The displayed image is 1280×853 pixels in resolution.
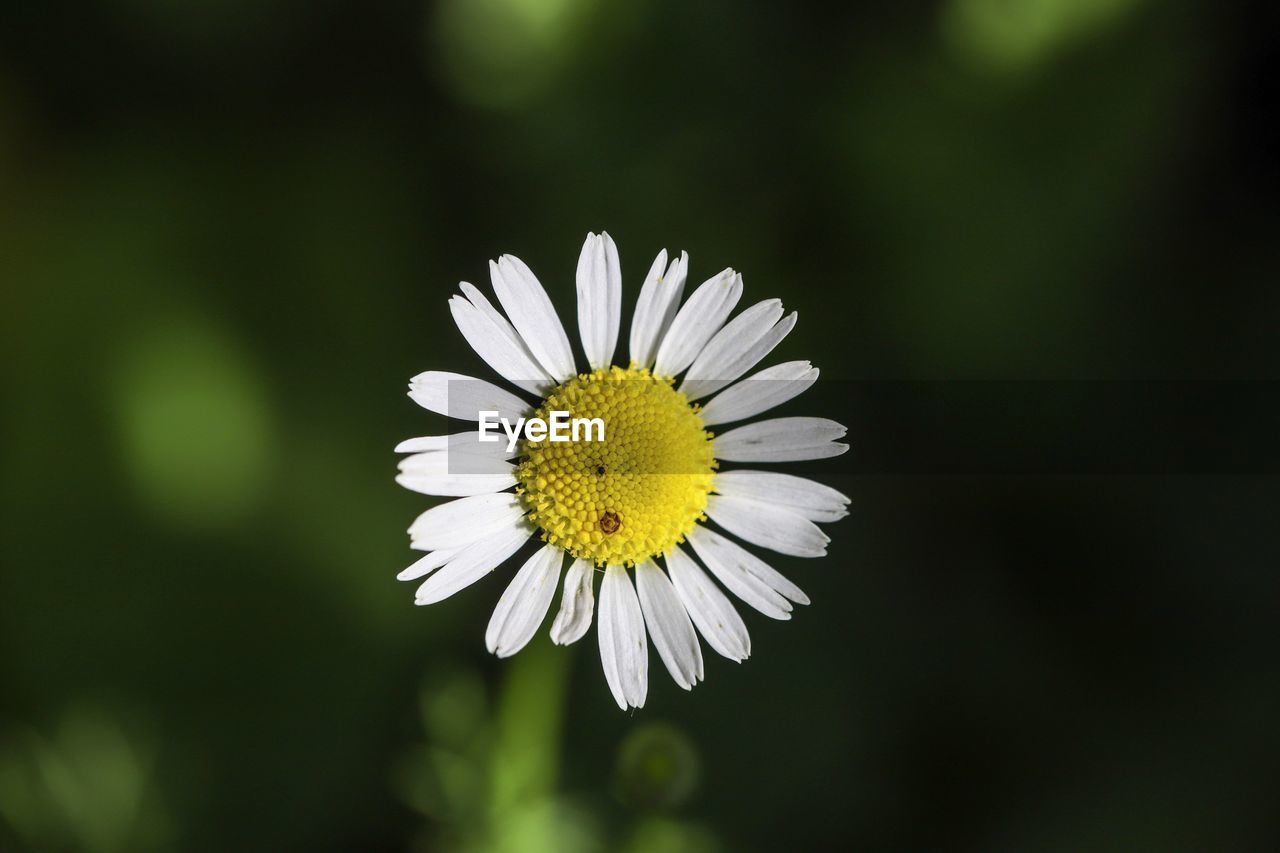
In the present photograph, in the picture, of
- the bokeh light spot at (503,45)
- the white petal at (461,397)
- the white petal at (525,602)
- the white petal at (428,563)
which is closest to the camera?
the white petal at (428,563)

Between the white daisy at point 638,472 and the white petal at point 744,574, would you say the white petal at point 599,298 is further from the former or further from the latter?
the white petal at point 744,574

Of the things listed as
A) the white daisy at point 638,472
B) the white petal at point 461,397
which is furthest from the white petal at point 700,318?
the white petal at point 461,397

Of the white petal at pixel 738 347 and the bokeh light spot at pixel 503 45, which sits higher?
the bokeh light spot at pixel 503 45

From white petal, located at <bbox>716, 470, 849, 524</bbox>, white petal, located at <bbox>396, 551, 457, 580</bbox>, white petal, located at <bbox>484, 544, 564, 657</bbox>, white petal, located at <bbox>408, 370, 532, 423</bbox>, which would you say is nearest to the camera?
white petal, located at <bbox>396, 551, 457, 580</bbox>

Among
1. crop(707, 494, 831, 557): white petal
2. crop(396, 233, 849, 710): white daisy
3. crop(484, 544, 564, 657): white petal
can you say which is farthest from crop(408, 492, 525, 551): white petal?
crop(707, 494, 831, 557): white petal

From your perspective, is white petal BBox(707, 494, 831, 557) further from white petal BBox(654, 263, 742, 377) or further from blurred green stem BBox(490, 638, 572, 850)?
blurred green stem BBox(490, 638, 572, 850)

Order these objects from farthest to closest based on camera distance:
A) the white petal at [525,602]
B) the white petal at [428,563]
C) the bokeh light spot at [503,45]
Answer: the bokeh light spot at [503,45] < the white petal at [525,602] < the white petal at [428,563]

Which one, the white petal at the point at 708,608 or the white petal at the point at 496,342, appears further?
the white petal at the point at 708,608
